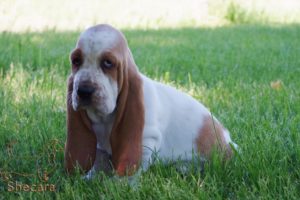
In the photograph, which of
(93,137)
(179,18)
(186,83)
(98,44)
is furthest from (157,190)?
(179,18)

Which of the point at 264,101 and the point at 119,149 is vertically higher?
the point at 119,149

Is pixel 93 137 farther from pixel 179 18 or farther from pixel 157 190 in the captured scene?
pixel 179 18

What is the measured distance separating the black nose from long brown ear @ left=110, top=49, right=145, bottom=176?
0.17 metres

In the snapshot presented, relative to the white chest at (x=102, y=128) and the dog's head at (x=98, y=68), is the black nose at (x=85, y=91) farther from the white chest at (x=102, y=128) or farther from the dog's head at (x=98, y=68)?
the white chest at (x=102, y=128)

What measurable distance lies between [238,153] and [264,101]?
1.77 metres

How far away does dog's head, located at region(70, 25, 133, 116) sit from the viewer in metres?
2.63

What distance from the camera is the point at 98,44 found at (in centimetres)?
264

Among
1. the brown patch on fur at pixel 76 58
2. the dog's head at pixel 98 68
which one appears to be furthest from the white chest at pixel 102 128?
the brown patch on fur at pixel 76 58

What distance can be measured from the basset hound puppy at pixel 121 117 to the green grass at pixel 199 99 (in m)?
0.12

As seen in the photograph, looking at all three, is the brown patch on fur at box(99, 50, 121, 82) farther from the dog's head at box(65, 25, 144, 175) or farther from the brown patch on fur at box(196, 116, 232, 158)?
the brown patch on fur at box(196, 116, 232, 158)

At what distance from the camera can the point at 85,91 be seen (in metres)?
2.63

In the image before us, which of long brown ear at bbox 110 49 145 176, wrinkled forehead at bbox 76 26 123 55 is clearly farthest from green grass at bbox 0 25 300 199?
wrinkled forehead at bbox 76 26 123 55

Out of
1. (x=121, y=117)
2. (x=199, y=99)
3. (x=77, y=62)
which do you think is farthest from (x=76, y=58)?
(x=199, y=99)

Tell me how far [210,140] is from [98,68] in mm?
788
